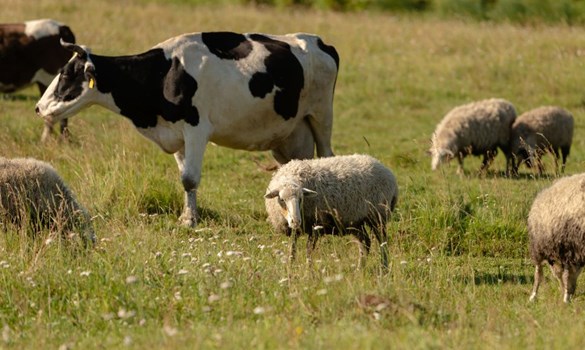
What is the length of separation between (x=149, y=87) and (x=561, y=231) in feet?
15.6

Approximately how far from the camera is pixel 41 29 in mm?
18359

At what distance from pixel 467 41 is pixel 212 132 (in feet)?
43.5

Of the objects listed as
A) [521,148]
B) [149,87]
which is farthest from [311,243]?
[521,148]

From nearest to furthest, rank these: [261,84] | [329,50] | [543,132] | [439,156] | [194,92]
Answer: [194,92] → [261,84] → [329,50] → [439,156] → [543,132]

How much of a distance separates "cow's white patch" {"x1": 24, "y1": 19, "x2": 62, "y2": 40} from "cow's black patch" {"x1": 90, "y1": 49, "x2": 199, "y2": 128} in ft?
21.4

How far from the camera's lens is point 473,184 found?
13930 millimetres

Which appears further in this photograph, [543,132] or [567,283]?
[543,132]

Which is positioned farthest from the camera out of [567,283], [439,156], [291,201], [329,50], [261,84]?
[439,156]

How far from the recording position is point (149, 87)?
39.2ft

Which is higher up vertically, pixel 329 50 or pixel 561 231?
pixel 329 50

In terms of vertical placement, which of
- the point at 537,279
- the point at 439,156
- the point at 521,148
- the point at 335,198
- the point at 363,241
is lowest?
the point at 439,156

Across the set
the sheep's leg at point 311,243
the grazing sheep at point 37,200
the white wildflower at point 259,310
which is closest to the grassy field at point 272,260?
the white wildflower at point 259,310

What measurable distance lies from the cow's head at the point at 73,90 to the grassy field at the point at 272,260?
91 centimetres

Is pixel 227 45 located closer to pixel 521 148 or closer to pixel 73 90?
pixel 73 90
